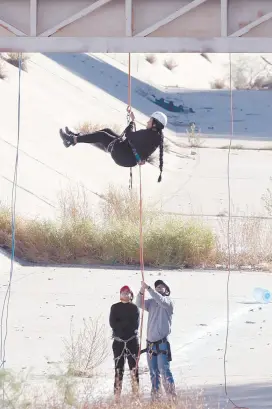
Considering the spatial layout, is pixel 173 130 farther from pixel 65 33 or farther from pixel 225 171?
pixel 65 33

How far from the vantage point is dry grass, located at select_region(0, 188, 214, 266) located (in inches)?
1079

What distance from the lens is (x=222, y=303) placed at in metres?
23.2

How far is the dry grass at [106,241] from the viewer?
89.9 ft

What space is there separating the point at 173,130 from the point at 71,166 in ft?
51.1

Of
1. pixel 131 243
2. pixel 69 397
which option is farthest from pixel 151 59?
pixel 69 397

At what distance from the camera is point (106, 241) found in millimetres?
27719

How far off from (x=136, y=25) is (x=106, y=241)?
14.9 metres

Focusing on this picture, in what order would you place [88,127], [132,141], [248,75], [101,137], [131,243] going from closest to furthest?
[132,141]
[101,137]
[131,243]
[88,127]
[248,75]

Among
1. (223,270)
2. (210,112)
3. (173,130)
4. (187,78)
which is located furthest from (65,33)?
(187,78)

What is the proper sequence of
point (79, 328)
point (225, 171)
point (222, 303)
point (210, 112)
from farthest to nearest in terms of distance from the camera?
point (210, 112), point (225, 171), point (222, 303), point (79, 328)

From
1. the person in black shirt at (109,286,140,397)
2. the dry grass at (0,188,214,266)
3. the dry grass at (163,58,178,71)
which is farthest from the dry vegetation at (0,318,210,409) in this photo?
the dry grass at (163,58,178,71)

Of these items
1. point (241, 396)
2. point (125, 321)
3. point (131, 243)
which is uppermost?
point (131, 243)

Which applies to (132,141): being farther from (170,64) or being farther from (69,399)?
(170,64)

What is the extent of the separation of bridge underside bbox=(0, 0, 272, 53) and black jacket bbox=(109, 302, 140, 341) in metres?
2.99
